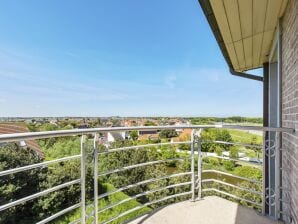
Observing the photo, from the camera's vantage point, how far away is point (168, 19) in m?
25.5

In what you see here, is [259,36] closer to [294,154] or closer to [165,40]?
[294,154]

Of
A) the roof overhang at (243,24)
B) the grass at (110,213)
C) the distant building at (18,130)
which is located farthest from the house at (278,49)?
the distant building at (18,130)

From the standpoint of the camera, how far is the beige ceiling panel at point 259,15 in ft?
8.25

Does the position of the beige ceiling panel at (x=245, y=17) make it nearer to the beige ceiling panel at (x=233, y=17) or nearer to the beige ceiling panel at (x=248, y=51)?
the beige ceiling panel at (x=233, y=17)

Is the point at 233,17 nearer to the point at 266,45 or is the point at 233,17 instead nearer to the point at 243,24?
the point at 243,24

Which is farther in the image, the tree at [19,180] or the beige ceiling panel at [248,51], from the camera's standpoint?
the tree at [19,180]

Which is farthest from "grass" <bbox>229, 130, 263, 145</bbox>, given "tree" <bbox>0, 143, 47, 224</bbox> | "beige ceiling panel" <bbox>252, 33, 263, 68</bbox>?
"tree" <bbox>0, 143, 47, 224</bbox>

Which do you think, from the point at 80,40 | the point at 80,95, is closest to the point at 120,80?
the point at 80,95

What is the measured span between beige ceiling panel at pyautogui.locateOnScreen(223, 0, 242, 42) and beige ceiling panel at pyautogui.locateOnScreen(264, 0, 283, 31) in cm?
30

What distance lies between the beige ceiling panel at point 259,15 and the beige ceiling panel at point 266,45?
0.89 ft

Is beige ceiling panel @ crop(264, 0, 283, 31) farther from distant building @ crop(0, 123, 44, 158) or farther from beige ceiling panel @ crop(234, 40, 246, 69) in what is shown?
distant building @ crop(0, 123, 44, 158)

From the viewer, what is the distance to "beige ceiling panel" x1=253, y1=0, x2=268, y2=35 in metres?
2.52

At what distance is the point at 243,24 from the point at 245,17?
0.20 m

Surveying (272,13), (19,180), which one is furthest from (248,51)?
(19,180)
